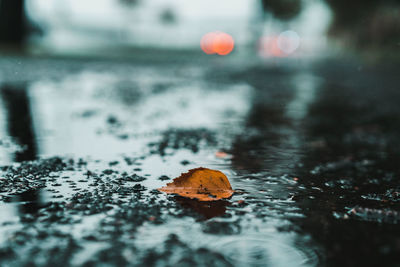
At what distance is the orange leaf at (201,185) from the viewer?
2.20 meters

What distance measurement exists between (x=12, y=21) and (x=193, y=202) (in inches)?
721

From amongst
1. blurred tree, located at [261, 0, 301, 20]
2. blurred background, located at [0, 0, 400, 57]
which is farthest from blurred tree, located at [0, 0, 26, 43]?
blurred tree, located at [261, 0, 301, 20]

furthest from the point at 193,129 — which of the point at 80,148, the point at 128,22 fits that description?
the point at 128,22

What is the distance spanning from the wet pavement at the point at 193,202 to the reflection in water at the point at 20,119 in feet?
0.06

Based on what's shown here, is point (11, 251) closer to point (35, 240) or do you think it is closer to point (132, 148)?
point (35, 240)

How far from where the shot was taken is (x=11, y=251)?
61.1 inches

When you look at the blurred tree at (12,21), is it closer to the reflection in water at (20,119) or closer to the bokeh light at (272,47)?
the reflection in water at (20,119)

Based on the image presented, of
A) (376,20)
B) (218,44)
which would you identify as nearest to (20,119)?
(376,20)

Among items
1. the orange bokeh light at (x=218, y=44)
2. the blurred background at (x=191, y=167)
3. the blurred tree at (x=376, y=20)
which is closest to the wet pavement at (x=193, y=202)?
the blurred background at (x=191, y=167)

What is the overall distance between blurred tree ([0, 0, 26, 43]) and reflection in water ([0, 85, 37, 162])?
467 inches

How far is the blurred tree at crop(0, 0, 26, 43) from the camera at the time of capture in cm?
1808

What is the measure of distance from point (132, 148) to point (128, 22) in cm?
4933

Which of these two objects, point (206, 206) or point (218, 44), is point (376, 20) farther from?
point (206, 206)

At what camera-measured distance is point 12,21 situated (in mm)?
18391
